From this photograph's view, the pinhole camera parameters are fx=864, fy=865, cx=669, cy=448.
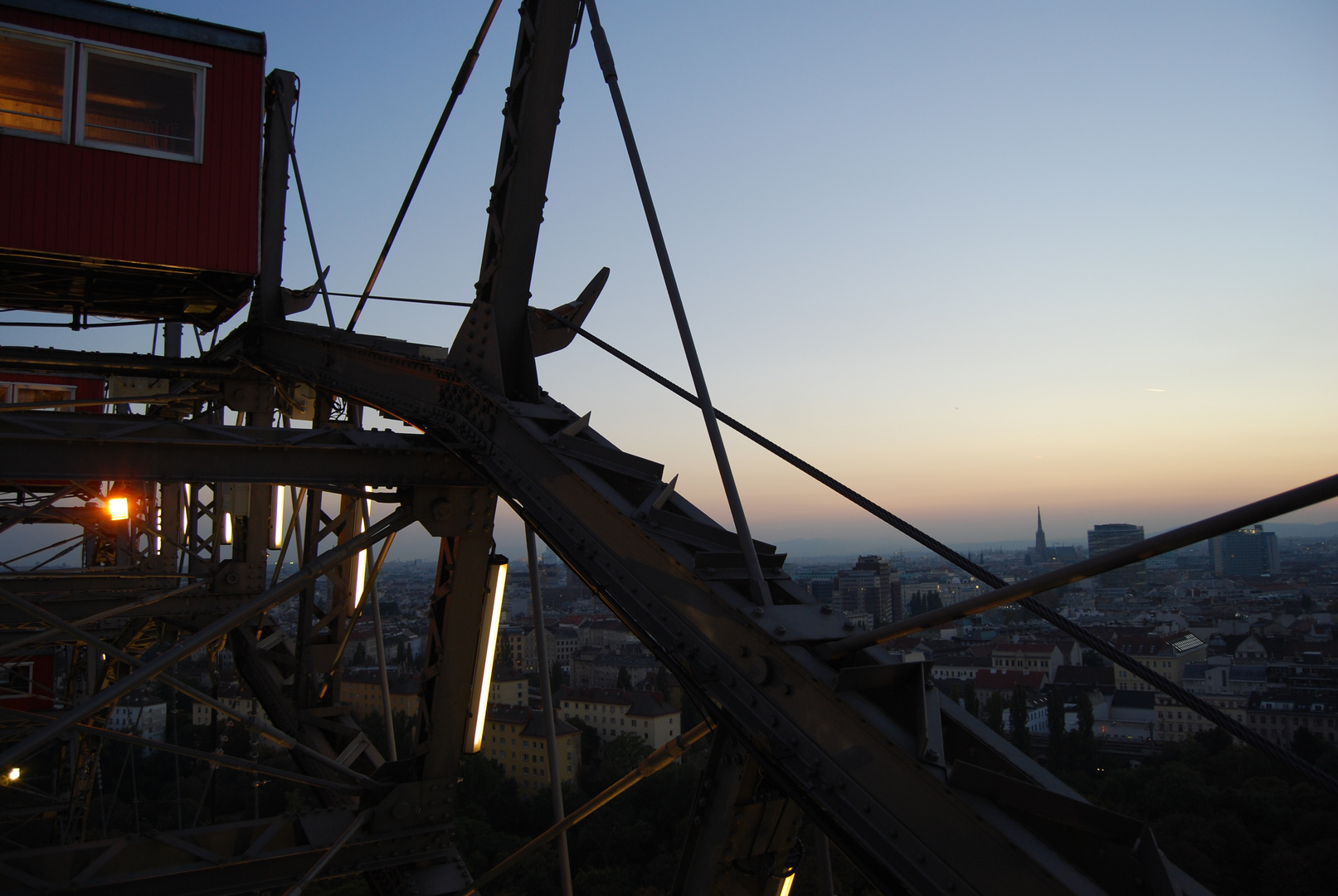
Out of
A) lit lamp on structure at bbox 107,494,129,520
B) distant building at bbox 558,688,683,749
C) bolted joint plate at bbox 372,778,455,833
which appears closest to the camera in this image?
bolted joint plate at bbox 372,778,455,833

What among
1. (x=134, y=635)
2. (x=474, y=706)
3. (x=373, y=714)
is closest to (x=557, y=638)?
(x=373, y=714)

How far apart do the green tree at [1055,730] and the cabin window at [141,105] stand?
4894 centimetres

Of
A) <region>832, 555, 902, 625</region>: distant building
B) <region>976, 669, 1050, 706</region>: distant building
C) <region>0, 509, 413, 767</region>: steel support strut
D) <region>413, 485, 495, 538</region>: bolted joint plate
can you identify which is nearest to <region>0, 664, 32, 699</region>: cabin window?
<region>0, 509, 413, 767</region>: steel support strut

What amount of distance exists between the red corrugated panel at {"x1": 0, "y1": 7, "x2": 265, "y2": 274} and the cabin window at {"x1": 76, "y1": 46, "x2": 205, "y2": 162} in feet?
0.33

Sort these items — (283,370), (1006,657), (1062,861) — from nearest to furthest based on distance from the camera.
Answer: (1062,861) < (283,370) < (1006,657)

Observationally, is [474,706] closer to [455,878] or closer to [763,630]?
[455,878]

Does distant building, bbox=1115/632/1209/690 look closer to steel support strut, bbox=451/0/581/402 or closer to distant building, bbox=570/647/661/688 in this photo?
steel support strut, bbox=451/0/581/402

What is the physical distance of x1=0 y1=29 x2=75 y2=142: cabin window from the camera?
8172 mm

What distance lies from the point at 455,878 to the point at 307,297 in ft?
20.4

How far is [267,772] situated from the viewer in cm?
593

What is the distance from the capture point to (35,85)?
8.37 m

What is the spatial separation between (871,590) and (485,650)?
2518 centimetres

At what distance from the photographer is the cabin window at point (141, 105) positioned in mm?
8492

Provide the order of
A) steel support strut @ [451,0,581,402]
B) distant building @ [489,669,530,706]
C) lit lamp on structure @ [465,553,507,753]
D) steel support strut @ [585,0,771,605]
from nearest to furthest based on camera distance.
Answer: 1. steel support strut @ [585,0,771,605]
2. steel support strut @ [451,0,581,402]
3. lit lamp on structure @ [465,553,507,753]
4. distant building @ [489,669,530,706]
